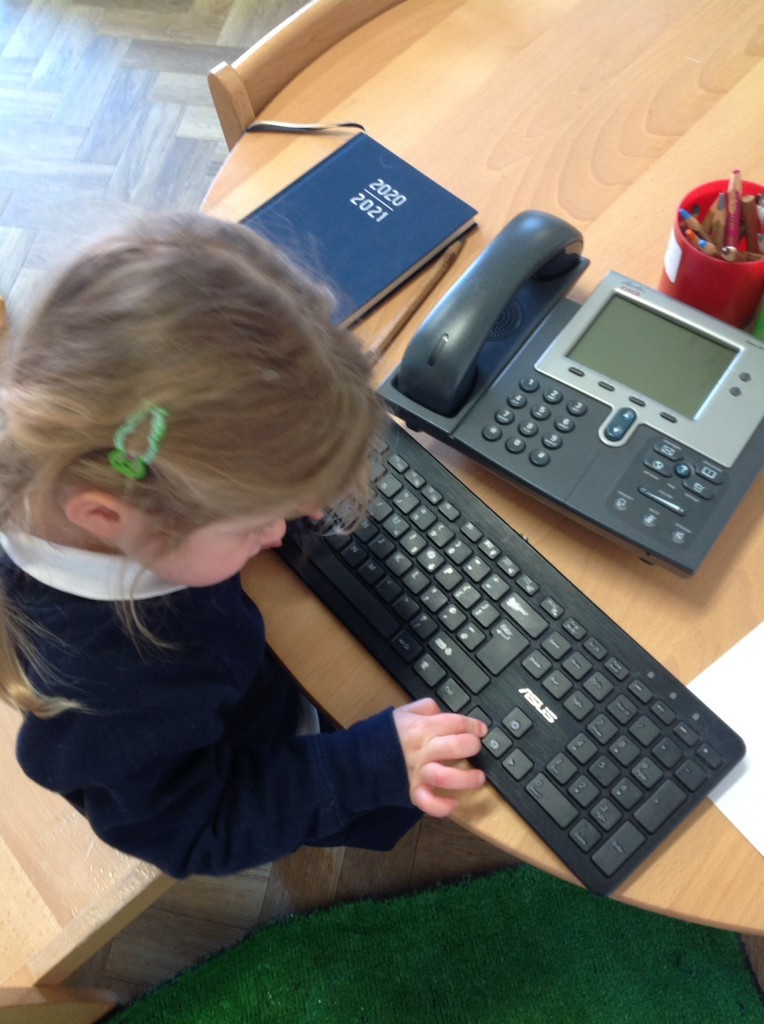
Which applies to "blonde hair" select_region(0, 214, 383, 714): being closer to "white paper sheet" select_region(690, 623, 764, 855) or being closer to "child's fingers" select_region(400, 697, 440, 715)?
"child's fingers" select_region(400, 697, 440, 715)

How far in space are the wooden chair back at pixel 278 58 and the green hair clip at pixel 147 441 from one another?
46 centimetres

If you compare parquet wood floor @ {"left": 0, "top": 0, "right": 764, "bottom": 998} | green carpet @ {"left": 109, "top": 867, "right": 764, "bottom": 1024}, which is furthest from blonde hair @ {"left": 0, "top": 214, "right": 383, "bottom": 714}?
parquet wood floor @ {"left": 0, "top": 0, "right": 764, "bottom": 998}

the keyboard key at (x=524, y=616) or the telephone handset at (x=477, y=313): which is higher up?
the telephone handset at (x=477, y=313)

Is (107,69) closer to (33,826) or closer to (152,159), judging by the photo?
(152,159)

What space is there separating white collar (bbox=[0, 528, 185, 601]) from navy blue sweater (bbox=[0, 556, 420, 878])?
12 millimetres

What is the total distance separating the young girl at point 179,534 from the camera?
40cm

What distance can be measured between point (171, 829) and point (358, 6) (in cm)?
73

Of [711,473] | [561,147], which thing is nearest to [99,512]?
[711,473]

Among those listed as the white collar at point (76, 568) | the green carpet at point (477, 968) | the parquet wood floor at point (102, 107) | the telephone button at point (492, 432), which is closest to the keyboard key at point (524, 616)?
the telephone button at point (492, 432)

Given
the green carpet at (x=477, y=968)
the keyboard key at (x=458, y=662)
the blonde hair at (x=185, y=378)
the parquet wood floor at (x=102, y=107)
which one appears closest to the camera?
the blonde hair at (x=185, y=378)

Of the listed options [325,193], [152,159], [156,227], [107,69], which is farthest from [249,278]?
[107,69]

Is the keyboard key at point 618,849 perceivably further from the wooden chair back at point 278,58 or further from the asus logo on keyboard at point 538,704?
the wooden chair back at point 278,58

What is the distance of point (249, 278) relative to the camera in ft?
1.36

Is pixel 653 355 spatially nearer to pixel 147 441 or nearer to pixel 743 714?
pixel 743 714
